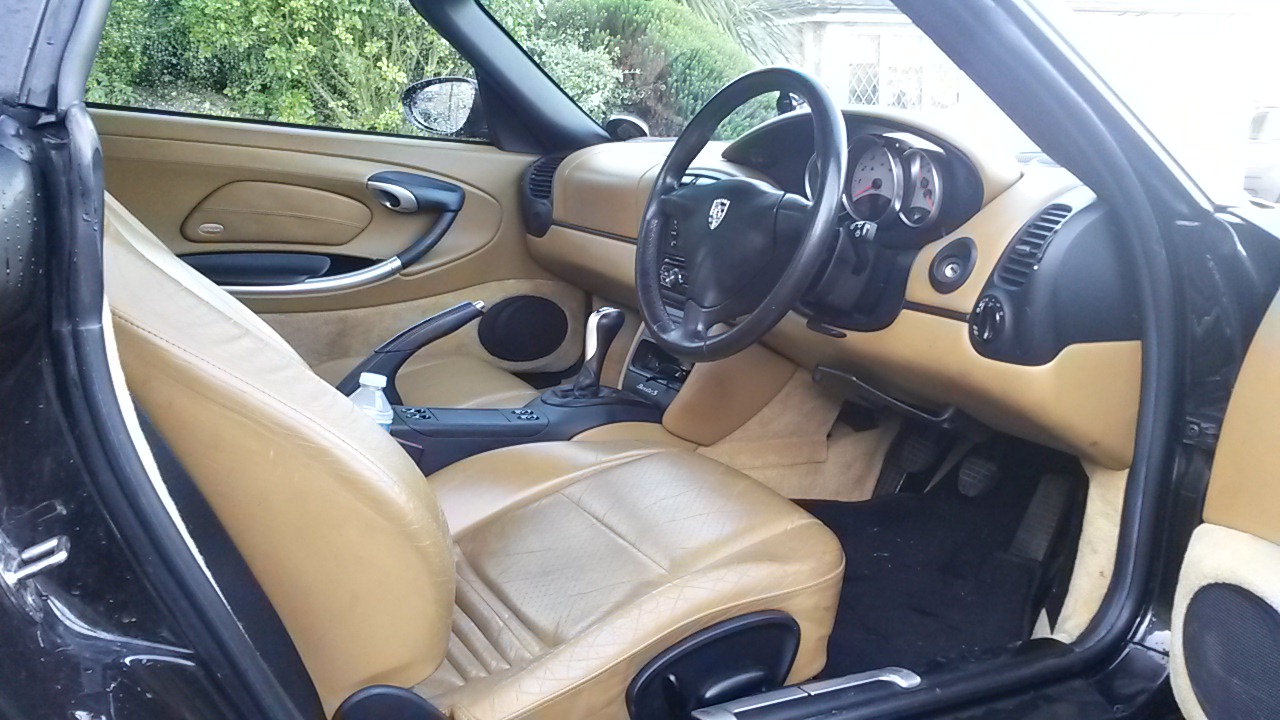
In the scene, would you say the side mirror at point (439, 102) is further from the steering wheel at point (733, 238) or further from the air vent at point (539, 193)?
the steering wheel at point (733, 238)

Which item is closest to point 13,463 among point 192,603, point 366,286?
point 192,603

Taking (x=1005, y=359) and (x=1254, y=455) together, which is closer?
(x=1254, y=455)

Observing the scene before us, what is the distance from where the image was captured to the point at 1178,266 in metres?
1.32

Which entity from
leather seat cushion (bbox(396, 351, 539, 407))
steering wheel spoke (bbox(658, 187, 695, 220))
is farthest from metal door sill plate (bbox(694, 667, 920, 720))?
leather seat cushion (bbox(396, 351, 539, 407))

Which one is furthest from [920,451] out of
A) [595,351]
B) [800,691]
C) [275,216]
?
[275,216]

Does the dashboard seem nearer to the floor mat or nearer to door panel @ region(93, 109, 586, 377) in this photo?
the floor mat

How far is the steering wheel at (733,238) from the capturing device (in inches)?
57.6

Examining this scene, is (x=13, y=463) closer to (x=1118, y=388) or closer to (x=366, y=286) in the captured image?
(x=1118, y=388)

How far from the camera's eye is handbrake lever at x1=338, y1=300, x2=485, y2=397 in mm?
2201

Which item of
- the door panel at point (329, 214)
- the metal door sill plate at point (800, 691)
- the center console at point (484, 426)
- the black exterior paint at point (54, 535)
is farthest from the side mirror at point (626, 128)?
the black exterior paint at point (54, 535)

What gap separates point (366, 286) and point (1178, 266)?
191 cm

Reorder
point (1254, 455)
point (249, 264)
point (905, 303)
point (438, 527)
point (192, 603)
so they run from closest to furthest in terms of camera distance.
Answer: point (192, 603), point (438, 527), point (1254, 455), point (905, 303), point (249, 264)

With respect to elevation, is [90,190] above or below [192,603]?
above

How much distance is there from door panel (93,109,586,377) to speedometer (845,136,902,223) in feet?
4.14
